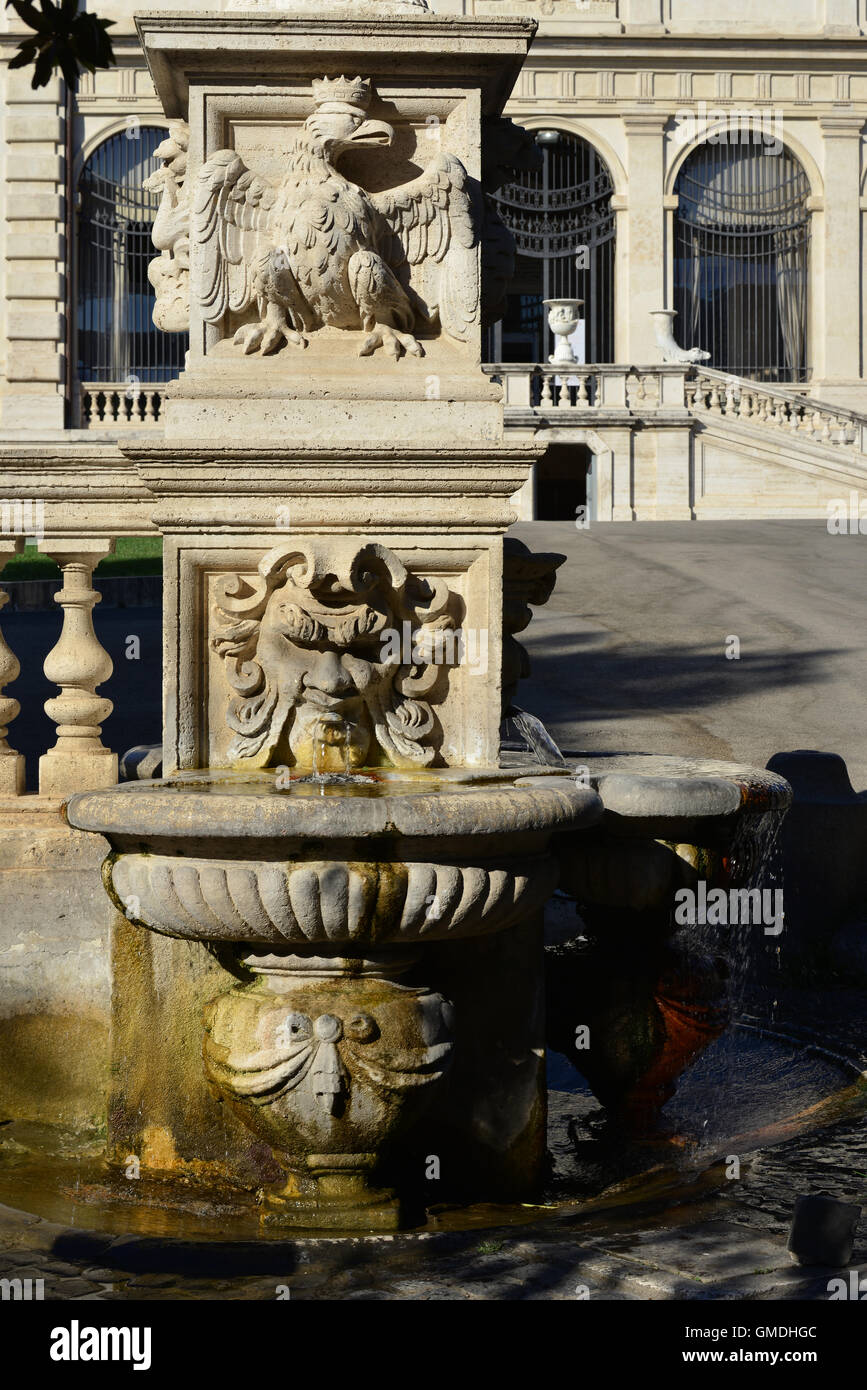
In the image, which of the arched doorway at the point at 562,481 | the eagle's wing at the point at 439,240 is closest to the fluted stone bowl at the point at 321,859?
the eagle's wing at the point at 439,240

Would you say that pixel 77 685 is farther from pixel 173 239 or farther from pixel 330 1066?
pixel 330 1066

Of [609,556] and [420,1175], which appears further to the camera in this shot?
[609,556]

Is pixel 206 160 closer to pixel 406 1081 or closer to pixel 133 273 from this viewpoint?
pixel 406 1081

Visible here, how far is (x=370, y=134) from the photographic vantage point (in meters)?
4.45

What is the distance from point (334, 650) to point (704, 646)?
10.0 meters

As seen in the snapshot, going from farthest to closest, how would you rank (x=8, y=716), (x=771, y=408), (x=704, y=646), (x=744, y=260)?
(x=744, y=260)
(x=771, y=408)
(x=704, y=646)
(x=8, y=716)

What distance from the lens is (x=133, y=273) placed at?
29.0 meters

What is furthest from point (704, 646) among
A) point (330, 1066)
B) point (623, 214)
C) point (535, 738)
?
point (623, 214)

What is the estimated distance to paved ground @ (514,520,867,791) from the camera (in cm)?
1090

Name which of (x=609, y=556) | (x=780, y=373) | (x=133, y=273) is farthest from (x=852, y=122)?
(x=609, y=556)

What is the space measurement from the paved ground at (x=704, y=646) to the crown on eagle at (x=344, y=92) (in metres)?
5.79

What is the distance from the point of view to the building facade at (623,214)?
2809 cm

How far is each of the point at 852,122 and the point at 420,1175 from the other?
2952 cm

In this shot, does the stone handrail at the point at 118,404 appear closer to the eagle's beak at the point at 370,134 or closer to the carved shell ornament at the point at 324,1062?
the eagle's beak at the point at 370,134
